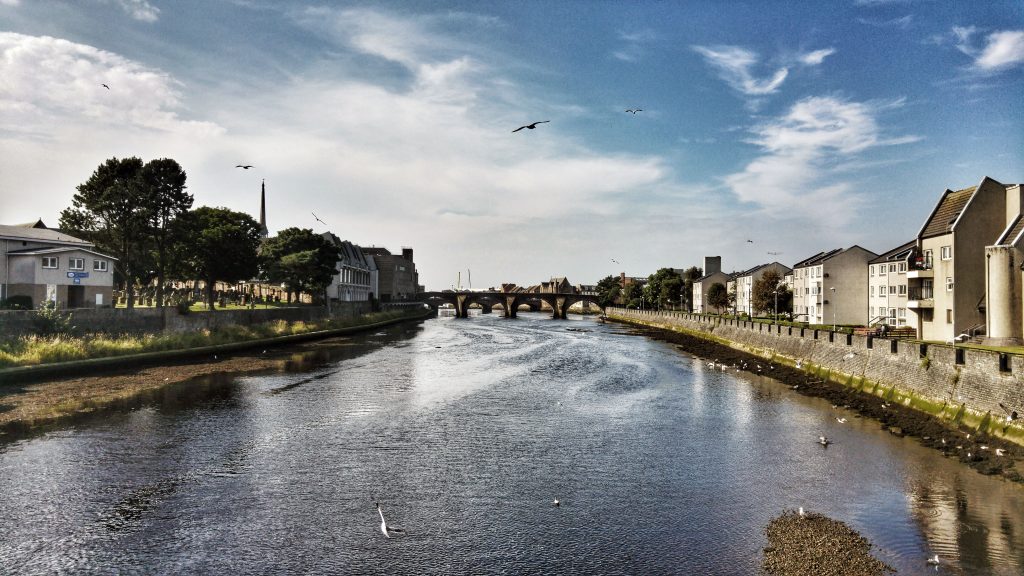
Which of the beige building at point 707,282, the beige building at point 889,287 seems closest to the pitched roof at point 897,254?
the beige building at point 889,287

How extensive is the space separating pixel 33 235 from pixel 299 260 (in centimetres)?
3753

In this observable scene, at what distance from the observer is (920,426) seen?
2919 cm

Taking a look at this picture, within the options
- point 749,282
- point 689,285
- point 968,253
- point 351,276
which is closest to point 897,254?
point 968,253

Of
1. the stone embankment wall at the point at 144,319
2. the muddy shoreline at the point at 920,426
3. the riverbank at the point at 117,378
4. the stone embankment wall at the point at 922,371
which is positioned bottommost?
the muddy shoreline at the point at 920,426

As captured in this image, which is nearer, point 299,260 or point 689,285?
point 299,260

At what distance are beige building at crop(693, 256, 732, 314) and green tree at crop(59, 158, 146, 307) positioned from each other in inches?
4464

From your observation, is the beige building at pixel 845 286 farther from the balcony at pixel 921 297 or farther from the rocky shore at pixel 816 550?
the rocky shore at pixel 816 550

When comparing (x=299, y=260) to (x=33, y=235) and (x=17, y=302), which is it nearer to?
(x=33, y=235)

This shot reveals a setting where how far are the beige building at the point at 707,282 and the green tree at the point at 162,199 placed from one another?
10889 cm

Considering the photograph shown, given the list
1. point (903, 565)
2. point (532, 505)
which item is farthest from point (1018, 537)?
point (532, 505)

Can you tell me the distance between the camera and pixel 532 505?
751 inches

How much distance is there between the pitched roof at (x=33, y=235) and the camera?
196 feet

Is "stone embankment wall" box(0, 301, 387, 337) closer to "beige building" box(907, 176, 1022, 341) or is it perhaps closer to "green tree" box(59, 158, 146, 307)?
"green tree" box(59, 158, 146, 307)

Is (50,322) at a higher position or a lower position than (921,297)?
lower
